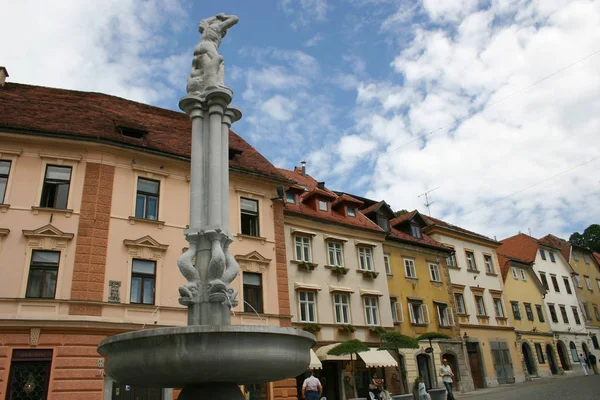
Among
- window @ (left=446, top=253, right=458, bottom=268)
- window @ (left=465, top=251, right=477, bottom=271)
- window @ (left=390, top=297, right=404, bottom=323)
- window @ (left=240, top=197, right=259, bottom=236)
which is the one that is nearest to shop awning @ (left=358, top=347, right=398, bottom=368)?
window @ (left=390, top=297, right=404, bottom=323)

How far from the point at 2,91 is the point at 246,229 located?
459 inches

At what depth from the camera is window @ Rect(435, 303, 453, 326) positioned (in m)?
29.3

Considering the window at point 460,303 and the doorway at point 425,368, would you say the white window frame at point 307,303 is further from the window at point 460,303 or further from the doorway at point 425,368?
the window at point 460,303

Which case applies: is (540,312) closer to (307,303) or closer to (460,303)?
(460,303)

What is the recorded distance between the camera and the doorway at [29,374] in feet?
48.6

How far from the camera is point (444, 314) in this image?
1170 inches

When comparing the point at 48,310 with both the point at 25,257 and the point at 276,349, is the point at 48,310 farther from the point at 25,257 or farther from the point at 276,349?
the point at 276,349

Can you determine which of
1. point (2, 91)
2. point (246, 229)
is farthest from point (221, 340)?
point (2, 91)

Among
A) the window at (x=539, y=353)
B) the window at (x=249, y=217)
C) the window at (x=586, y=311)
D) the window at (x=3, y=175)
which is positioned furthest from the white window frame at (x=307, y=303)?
the window at (x=586, y=311)

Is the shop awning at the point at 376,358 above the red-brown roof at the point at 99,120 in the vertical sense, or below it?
below

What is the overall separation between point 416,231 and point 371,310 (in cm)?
862

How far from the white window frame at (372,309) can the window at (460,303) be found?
8192 millimetres

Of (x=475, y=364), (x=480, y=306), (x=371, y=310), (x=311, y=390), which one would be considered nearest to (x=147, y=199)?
(x=311, y=390)

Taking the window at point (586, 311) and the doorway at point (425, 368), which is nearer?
the doorway at point (425, 368)
